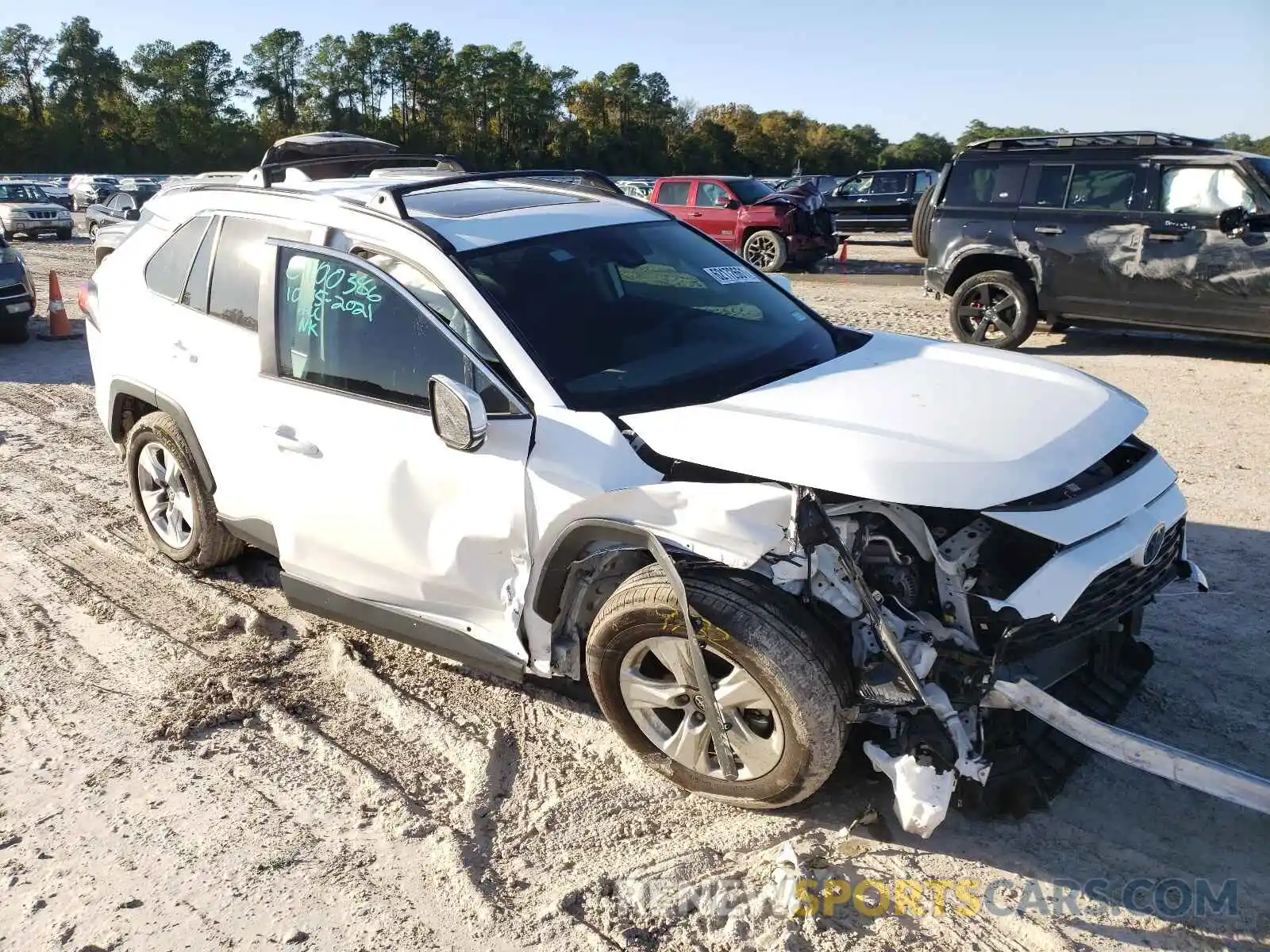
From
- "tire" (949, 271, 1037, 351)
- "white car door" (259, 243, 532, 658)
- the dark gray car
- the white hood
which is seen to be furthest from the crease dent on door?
the dark gray car

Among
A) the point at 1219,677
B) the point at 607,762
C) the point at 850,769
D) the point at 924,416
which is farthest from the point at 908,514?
the point at 1219,677

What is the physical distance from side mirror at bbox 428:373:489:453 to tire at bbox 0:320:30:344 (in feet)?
34.4

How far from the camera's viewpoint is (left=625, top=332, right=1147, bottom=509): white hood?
276 centimetres

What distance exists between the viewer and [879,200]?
23.2m

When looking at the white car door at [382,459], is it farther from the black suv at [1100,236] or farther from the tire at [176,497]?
the black suv at [1100,236]

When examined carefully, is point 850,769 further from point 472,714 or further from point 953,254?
point 953,254

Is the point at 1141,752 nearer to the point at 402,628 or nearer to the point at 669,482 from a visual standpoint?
the point at 669,482

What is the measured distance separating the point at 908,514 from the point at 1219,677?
5.99ft

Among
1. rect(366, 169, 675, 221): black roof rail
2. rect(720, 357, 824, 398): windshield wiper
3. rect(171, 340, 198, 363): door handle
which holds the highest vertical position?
rect(366, 169, 675, 221): black roof rail

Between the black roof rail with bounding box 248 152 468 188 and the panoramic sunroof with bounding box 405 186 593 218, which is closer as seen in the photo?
the panoramic sunroof with bounding box 405 186 593 218

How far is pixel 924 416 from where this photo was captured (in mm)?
3115

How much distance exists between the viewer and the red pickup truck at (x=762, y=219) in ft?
58.0

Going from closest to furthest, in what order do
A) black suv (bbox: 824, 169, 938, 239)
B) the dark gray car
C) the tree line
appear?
the dark gray car, black suv (bbox: 824, 169, 938, 239), the tree line

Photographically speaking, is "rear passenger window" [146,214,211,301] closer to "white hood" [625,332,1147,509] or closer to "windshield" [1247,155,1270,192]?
"white hood" [625,332,1147,509]
